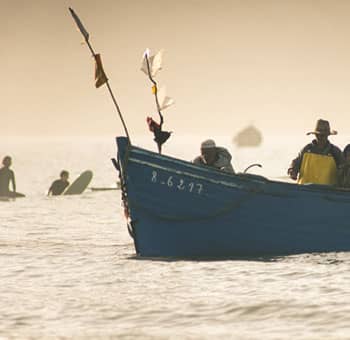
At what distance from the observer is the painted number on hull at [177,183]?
645 inches

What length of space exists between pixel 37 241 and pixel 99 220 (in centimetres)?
587

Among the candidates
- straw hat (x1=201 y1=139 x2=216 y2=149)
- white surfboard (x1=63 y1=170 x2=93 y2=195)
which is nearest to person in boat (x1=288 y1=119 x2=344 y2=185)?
straw hat (x1=201 y1=139 x2=216 y2=149)

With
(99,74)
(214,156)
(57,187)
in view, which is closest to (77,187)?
(57,187)

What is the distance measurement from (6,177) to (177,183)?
55.9ft

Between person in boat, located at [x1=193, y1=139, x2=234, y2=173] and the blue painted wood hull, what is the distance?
831 mm

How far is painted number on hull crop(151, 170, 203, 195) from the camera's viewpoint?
16375 millimetres

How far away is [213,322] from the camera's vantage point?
1204 centimetres

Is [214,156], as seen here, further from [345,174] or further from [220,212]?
[345,174]

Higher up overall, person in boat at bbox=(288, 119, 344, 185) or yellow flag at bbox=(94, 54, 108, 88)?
yellow flag at bbox=(94, 54, 108, 88)

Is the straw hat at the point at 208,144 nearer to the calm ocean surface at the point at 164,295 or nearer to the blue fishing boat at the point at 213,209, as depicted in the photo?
the blue fishing boat at the point at 213,209

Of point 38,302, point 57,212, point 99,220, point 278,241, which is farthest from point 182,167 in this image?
point 57,212

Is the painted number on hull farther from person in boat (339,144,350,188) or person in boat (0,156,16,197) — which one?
person in boat (0,156,16,197)

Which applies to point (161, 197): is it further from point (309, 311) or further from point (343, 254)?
point (309, 311)

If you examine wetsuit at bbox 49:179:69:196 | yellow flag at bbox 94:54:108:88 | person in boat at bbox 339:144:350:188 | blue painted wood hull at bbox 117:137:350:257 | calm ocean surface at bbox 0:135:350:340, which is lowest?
calm ocean surface at bbox 0:135:350:340
